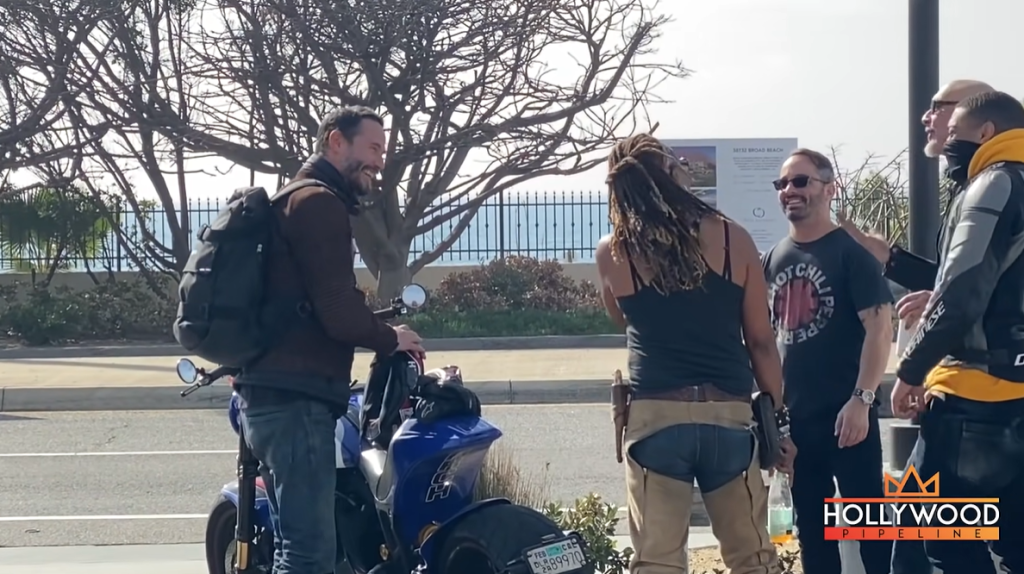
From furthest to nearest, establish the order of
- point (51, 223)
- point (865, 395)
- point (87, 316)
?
point (51, 223)
point (87, 316)
point (865, 395)

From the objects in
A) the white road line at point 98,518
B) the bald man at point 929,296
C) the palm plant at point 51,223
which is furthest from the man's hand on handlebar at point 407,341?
the palm plant at point 51,223

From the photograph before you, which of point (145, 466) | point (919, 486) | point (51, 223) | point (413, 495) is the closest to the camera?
point (413, 495)

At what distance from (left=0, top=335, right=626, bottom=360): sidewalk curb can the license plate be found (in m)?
12.2

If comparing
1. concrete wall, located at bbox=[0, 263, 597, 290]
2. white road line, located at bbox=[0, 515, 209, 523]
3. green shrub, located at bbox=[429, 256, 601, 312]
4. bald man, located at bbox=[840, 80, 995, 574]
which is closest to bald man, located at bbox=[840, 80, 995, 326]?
bald man, located at bbox=[840, 80, 995, 574]

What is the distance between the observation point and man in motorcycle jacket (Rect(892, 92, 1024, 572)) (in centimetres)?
374

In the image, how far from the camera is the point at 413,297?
415 cm

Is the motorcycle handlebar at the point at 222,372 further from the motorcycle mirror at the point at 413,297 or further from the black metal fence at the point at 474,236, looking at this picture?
the black metal fence at the point at 474,236

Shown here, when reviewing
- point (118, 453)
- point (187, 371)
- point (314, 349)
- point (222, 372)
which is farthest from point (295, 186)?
point (118, 453)

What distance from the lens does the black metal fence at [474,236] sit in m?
20.2

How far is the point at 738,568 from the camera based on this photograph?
3779 mm

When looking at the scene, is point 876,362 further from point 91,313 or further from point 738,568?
point 91,313

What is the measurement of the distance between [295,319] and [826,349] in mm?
1892

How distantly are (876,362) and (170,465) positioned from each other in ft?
21.0

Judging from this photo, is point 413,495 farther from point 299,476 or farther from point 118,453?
point 118,453
